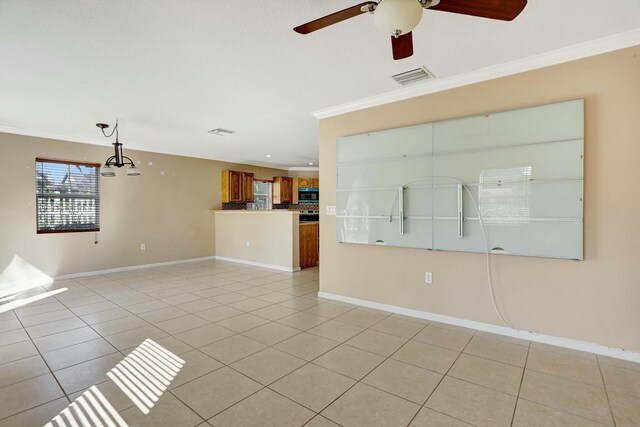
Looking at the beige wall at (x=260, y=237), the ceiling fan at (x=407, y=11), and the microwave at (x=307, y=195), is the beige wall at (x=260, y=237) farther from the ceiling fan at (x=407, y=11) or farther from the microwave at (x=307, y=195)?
the ceiling fan at (x=407, y=11)

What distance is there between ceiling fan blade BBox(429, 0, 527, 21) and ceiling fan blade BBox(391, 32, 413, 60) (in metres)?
0.23

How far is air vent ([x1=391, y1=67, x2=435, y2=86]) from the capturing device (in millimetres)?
3075

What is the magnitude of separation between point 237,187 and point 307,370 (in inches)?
257

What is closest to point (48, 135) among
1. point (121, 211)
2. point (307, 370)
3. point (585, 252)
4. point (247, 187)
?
point (121, 211)

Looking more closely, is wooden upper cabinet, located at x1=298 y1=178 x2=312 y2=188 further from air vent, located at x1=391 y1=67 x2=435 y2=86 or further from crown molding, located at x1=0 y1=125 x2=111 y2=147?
air vent, located at x1=391 y1=67 x2=435 y2=86

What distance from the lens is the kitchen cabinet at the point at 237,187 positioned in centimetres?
812

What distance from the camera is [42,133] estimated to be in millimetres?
5301

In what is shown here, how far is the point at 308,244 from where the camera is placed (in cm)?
674

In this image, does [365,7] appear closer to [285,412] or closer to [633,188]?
[285,412]

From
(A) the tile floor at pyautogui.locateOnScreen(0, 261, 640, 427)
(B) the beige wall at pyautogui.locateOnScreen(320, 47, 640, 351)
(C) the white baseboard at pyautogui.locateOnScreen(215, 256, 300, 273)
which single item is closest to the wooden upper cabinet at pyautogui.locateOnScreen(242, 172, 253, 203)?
(C) the white baseboard at pyautogui.locateOnScreen(215, 256, 300, 273)

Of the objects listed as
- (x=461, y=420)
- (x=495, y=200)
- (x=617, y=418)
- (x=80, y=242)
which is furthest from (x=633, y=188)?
(x=80, y=242)

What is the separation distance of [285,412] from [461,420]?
104 cm

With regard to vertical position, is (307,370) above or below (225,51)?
below

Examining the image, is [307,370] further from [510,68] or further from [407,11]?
[510,68]
